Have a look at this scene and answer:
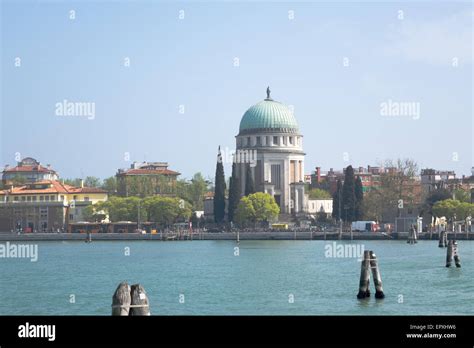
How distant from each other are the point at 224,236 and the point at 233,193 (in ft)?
17.9

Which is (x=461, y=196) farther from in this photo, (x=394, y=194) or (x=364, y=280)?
(x=364, y=280)

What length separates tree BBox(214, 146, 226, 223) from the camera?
8712 centimetres

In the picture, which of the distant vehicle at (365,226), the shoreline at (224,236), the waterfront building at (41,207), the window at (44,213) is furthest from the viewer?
the window at (44,213)

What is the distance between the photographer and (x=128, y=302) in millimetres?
13156

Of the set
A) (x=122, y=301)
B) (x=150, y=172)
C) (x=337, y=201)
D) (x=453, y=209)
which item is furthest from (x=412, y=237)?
(x=122, y=301)

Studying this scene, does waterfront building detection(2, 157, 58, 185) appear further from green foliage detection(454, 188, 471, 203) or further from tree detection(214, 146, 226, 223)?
green foliage detection(454, 188, 471, 203)

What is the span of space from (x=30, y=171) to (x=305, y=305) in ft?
319

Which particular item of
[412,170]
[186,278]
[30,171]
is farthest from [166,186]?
[186,278]

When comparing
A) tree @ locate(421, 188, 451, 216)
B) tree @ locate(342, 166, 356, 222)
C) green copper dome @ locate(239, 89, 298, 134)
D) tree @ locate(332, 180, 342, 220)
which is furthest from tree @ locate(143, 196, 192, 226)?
tree @ locate(421, 188, 451, 216)

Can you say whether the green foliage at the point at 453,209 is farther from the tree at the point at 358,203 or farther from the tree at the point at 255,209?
the tree at the point at 255,209

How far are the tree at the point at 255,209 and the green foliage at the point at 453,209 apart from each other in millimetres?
15475

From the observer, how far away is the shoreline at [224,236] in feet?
252

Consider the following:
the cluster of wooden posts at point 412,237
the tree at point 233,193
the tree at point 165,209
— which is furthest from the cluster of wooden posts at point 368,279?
the tree at point 165,209
